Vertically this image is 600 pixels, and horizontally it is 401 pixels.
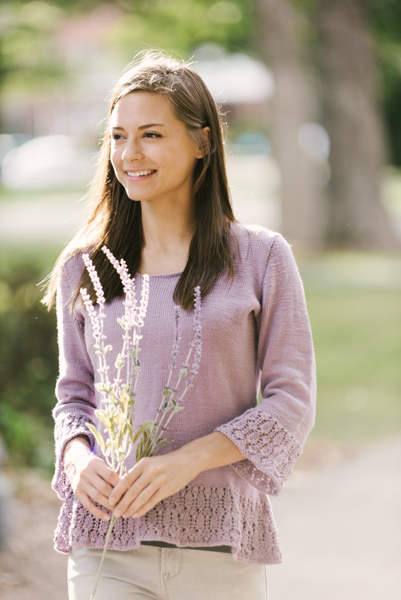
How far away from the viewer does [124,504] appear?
1.99 meters

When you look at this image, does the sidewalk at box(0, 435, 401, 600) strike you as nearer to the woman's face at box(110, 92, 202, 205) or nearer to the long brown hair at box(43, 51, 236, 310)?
the long brown hair at box(43, 51, 236, 310)

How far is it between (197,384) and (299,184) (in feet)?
48.4

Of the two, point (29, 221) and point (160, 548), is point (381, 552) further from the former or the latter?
point (29, 221)

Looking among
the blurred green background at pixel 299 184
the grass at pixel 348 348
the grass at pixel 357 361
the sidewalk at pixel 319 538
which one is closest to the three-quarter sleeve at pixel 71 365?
the blurred green background at pixel 299 184

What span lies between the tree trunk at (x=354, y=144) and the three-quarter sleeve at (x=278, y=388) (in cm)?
1429

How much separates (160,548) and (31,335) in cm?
423

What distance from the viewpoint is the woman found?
219 cm

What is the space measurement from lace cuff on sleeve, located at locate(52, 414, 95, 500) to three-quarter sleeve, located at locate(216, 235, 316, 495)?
0.40 m

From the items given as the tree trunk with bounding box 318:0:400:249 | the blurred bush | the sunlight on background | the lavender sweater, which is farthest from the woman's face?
the tree trunk with bounding box 318:0:400:249

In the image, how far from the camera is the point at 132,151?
7.36 ft

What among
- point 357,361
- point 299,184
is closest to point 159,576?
point 357,361

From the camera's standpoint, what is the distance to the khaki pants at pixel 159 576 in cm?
218

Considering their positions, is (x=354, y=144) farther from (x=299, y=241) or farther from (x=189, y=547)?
(x=189, y=547)

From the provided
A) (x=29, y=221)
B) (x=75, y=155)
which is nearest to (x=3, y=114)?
(x=75, y=155)
